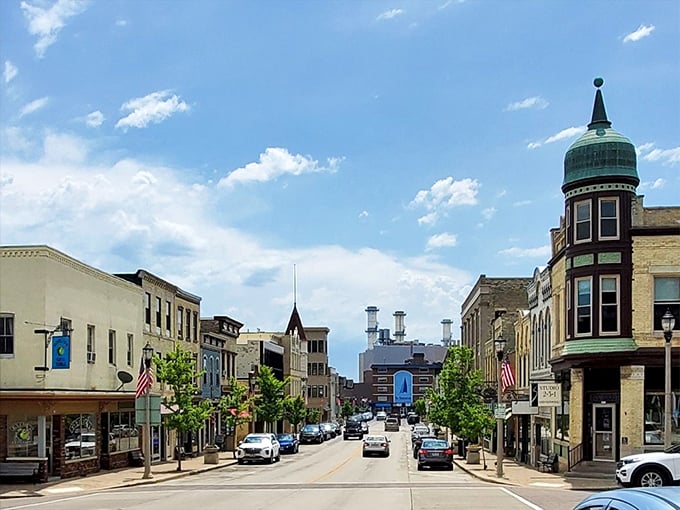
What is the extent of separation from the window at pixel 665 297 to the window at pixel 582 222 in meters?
2.99

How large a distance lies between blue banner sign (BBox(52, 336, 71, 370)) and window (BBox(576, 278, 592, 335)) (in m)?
18.6

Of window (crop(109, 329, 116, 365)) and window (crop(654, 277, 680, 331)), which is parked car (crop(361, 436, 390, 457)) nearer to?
window (crop(109, 329, 116, 365))

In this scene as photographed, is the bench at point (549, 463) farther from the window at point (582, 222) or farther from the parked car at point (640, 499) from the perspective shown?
the parked car at point (640, 499)

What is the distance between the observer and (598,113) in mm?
36312

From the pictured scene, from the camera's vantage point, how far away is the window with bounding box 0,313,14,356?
3388 cm

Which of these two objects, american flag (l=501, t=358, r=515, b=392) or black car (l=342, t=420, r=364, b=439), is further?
black car (l=342, t=420, r=364, b=439)

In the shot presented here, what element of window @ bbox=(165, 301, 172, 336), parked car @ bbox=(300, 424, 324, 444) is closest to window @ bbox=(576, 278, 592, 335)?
window @ bbox=(165, 301, 172, 336)

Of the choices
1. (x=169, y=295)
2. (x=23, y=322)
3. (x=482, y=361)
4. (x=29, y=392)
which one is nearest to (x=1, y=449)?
(x=29, y=392)

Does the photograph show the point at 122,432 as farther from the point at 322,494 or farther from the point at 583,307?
the point at 583,307

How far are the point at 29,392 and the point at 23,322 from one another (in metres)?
2.63

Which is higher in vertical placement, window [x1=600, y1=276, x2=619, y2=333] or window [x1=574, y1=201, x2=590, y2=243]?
window [x1=574, y1=201, x2=590, y2=243]

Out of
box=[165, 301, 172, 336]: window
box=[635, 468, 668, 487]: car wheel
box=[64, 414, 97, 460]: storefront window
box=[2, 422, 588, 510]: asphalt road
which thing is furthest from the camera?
box=[165, 301, 172, 336]: window

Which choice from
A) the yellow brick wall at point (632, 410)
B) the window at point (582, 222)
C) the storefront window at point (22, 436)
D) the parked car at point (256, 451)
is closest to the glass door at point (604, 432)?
the yellow brick wall at point (632, 410)

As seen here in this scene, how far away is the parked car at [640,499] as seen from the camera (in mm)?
4723
